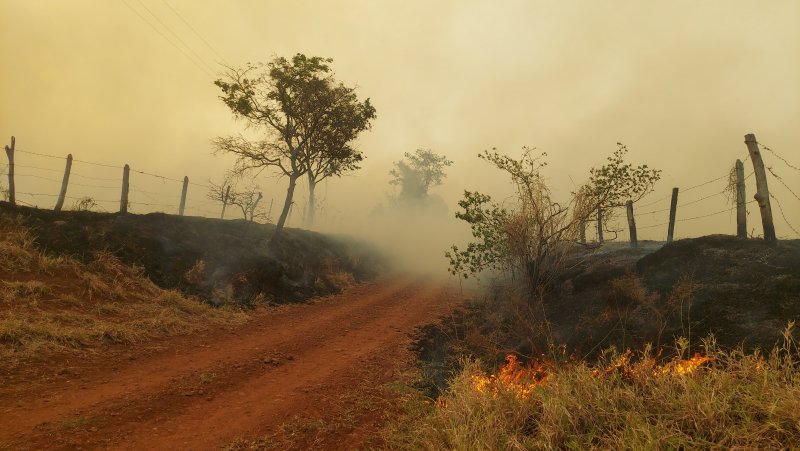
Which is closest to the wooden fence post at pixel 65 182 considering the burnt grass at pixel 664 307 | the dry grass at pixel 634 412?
the burnt grass at pixel 664 307

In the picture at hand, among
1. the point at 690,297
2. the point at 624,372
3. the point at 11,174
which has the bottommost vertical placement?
the point at 624,372

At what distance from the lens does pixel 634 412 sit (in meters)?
3.88

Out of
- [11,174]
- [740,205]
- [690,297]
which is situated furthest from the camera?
[11,174]

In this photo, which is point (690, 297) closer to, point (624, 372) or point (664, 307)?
point (664, 307)

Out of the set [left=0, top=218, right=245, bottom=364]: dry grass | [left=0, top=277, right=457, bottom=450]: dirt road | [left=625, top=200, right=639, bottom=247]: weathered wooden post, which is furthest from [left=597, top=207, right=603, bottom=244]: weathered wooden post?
[left=0, top=218, right=245, bottom=364]: dry grass

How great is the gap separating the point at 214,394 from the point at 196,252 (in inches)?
390

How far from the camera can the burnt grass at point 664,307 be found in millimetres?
6797

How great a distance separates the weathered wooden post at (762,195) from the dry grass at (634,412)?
638 cm

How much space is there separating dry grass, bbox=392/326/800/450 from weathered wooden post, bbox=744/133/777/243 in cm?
638

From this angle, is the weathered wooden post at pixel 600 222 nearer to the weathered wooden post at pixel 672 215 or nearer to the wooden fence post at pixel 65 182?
the weathered wooden post at pixel 672 215

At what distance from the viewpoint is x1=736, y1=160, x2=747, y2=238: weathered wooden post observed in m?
10.9

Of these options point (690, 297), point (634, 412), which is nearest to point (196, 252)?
point (634, 412)

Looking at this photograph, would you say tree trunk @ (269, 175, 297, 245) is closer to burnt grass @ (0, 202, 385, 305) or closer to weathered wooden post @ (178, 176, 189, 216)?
burnt grass @ (0, 202, 385, 305)

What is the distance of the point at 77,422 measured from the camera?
16.7 ft
